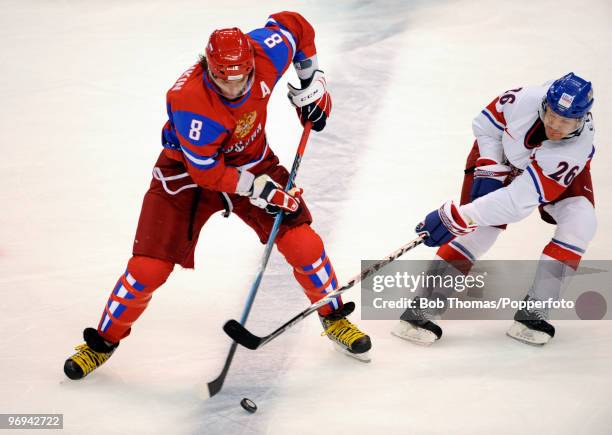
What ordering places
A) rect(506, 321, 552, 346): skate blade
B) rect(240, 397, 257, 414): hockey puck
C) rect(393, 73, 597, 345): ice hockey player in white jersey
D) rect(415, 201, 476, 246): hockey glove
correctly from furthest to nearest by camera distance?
rect(506, 321, 552, 346): skate blade
rect(415, 201, 476, 246): hockey glove
rect(393, 73, 597, 345): ice hockey player in white jersey
rect(240, 397, 257, 414): hockey puck

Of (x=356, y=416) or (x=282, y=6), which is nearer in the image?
(x=356, y=416)

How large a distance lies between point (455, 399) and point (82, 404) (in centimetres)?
125

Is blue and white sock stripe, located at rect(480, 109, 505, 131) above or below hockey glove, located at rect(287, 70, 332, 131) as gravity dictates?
above

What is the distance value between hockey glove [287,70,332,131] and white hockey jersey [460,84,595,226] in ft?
2.04

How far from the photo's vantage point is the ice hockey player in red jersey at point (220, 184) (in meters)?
2.99

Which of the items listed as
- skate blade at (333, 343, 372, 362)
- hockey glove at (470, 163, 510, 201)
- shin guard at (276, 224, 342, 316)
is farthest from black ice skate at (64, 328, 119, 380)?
hockey glove at (470, 163, 510, 201)

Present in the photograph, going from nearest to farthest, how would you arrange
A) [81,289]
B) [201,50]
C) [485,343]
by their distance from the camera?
[485,343]
[81,289]
[201,50]

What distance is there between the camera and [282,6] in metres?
5.82

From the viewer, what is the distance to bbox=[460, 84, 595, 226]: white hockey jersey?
319 centimetres

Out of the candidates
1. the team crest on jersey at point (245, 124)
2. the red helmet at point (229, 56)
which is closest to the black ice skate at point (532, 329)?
the team crest on jersey at point (245, 124)

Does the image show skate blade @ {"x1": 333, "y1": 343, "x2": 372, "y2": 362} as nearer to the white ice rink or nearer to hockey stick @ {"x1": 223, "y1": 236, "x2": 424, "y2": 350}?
the white ice rink

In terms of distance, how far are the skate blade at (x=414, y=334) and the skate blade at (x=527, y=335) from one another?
0.97 feet

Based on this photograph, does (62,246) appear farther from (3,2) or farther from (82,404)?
(3,2)

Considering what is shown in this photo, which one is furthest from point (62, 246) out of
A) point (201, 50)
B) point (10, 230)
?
Answer: point (201, 50)
